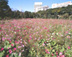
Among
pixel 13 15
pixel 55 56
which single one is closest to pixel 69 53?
pixel 55 56

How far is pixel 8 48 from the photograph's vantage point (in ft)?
4.71

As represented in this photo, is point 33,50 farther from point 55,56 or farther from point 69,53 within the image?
point 69,53

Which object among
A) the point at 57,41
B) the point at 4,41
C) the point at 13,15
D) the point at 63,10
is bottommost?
the point at 57,41

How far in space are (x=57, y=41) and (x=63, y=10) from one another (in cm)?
1929

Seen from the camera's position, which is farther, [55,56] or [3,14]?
[3,14]

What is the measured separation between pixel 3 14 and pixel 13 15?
229cm

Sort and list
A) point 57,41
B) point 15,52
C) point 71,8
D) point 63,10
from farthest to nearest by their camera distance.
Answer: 1. point 63,10
2. point 71,8
3. point 57,41
4. point 15,52

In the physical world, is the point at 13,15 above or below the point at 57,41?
above

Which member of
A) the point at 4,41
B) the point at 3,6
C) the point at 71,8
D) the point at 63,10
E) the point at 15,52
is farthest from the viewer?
the point at 63,10

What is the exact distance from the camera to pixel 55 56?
145cm

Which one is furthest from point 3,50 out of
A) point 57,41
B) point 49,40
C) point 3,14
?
point 3,14

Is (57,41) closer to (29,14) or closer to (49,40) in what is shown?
(49,40)

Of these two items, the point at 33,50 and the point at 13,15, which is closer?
the point at 33,50

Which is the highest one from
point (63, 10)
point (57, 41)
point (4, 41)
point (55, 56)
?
point (63, 10)
